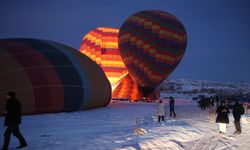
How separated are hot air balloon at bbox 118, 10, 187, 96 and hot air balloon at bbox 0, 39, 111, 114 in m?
10.9

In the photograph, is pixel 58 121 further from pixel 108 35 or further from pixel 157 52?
pixel 108 35

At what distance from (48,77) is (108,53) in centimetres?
2032

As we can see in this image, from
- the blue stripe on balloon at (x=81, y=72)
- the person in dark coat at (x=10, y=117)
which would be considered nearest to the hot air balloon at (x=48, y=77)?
the blue stripe on balloon at (x=81, y=72)

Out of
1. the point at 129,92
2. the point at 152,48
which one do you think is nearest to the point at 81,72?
the point at 152,48

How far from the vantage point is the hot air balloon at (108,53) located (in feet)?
120

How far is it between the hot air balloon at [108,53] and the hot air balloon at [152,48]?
4.30 m

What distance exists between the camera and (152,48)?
1216 inches

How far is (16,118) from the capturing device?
26.0 feet

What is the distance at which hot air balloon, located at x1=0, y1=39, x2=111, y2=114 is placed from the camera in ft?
52.9

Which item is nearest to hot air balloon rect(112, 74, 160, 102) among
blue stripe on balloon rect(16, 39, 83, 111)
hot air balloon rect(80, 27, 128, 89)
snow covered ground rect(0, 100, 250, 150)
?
hot air balloon rect(80, 27, 128, 89)

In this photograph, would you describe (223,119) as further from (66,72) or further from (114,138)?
(66,72)

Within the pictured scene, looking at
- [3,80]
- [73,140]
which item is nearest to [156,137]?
[73,140]

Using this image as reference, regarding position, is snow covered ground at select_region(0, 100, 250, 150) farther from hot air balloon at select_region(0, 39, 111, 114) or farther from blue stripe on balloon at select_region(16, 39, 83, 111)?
blue stripe on balloon at select_region(16, 39, 83, 111)

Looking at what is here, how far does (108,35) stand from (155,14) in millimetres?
7808
